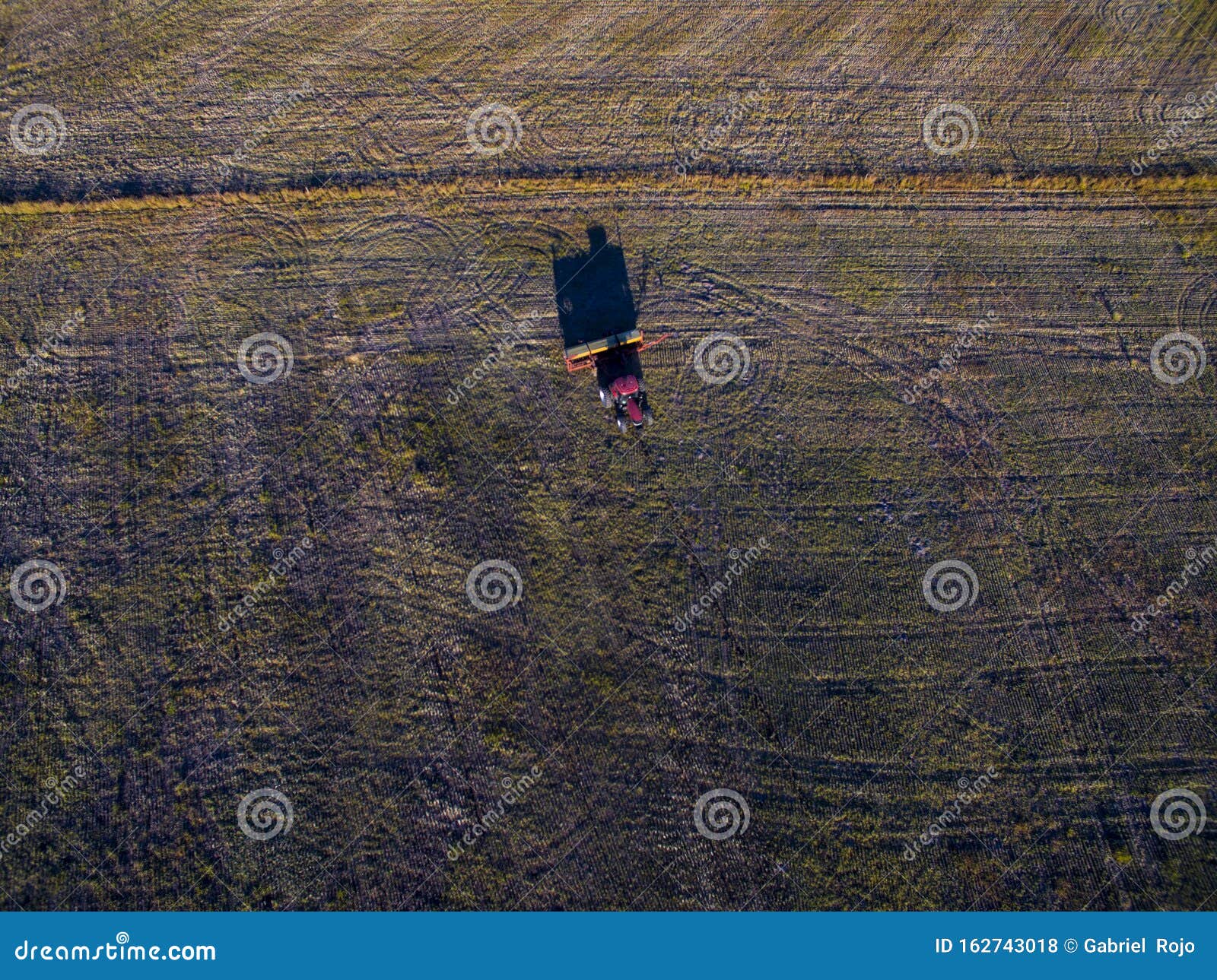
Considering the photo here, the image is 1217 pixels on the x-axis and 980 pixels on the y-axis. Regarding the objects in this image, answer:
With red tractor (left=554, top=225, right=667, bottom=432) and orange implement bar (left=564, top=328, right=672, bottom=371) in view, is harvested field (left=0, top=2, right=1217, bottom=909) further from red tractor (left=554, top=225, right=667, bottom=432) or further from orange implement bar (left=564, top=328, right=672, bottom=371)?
orange implement bar (left=564, top=328, right=672, bottom=371)

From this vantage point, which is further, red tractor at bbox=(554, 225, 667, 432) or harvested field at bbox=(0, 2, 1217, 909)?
red tractor at bbox=(554, 225, 667, 432)

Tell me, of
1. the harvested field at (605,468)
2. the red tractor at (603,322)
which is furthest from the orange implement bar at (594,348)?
the harvested field at (605,468)

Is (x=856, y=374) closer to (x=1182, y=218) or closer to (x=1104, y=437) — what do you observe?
Answer: (x=1104, y=437)

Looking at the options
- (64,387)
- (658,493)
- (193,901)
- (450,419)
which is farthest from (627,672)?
(64,387)

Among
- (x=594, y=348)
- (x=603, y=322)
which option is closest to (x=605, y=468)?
(x=594, y=348)

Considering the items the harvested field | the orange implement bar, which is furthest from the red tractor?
the harvested field

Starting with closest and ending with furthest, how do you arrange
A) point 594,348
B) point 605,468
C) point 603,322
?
point 605,468
point 594,348
point 603,322

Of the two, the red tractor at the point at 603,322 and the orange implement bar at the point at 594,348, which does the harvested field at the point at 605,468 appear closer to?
the red tractor at the point at 603,322

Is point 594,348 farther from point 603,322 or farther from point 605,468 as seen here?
point 605,468

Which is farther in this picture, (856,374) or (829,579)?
(856,374)

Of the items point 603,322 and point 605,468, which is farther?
point 603,322

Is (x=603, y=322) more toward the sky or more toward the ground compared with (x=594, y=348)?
more toward the sky
